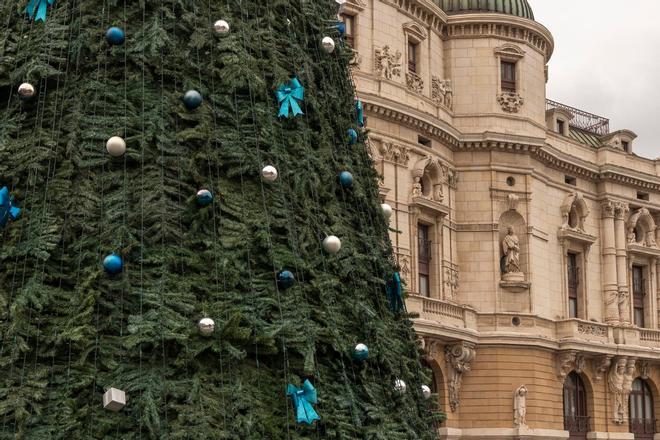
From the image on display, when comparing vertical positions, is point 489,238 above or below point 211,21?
above

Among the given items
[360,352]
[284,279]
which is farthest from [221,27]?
[360,352]

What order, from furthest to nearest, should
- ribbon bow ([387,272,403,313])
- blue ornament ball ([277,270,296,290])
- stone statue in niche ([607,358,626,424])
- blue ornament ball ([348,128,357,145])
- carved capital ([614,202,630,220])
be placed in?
carved capital ([614,202,630,220])
stone statue in niche ([607,358,626,424])
blue ornament ball ([348,128,357,145])
ribbon bow ([387,272,403,313])
blue ornament ball ([277,270,296,290])

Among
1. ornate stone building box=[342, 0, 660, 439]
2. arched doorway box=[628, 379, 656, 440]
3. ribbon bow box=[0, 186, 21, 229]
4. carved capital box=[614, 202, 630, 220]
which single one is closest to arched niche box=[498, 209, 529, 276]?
ornate stone building box=[342, 0, 660, 439]

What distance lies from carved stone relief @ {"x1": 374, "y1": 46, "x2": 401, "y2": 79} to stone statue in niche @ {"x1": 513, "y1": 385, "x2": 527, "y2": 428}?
9.38m

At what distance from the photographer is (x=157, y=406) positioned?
6926mm

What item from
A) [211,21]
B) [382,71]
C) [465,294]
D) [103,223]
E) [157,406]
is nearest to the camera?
[157,406]

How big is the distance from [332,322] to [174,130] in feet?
5.27

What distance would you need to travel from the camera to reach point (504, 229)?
3466 cm

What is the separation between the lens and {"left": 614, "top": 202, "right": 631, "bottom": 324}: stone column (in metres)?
38.2

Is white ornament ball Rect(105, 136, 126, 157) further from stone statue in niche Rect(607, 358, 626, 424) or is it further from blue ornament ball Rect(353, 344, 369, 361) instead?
stone statue in niche Rect(607, 358, 626, 424)

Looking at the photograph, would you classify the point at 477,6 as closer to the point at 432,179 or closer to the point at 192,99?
the point at 432,179

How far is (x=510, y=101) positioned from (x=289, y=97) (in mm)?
27840

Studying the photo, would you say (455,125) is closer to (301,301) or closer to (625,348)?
(625,348)

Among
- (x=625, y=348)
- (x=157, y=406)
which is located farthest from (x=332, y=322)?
(x=625, y=348)
